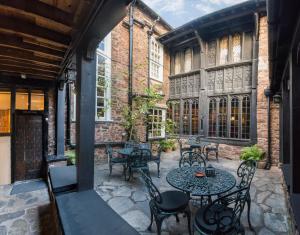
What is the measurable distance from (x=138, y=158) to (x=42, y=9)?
3.67 m

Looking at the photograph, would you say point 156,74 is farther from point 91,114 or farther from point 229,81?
point 91,114

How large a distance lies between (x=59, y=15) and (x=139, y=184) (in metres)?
3.81

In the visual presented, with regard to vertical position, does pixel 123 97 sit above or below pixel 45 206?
above

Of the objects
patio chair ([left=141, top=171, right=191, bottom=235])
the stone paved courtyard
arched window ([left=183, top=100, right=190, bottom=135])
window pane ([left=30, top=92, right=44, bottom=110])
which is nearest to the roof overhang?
arched window ([left=183, top=100, right=190, bottom=135])

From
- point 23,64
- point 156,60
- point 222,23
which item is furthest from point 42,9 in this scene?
point 156,60

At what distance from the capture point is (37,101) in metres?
5.30

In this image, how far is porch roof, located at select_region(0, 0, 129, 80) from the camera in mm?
1707

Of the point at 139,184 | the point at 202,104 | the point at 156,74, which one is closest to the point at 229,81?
the point at 202,104

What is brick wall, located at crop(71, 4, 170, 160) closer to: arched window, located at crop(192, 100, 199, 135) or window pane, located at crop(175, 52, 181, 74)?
window pane, located at crop(175, 52, 181, 74)

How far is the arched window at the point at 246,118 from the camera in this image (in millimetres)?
7143

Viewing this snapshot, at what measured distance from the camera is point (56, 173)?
9.68 ft

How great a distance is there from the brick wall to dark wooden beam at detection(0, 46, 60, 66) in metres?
2.88

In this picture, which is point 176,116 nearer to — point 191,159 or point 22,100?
point 191,159

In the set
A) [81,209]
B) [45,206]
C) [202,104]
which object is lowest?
[45,206]
